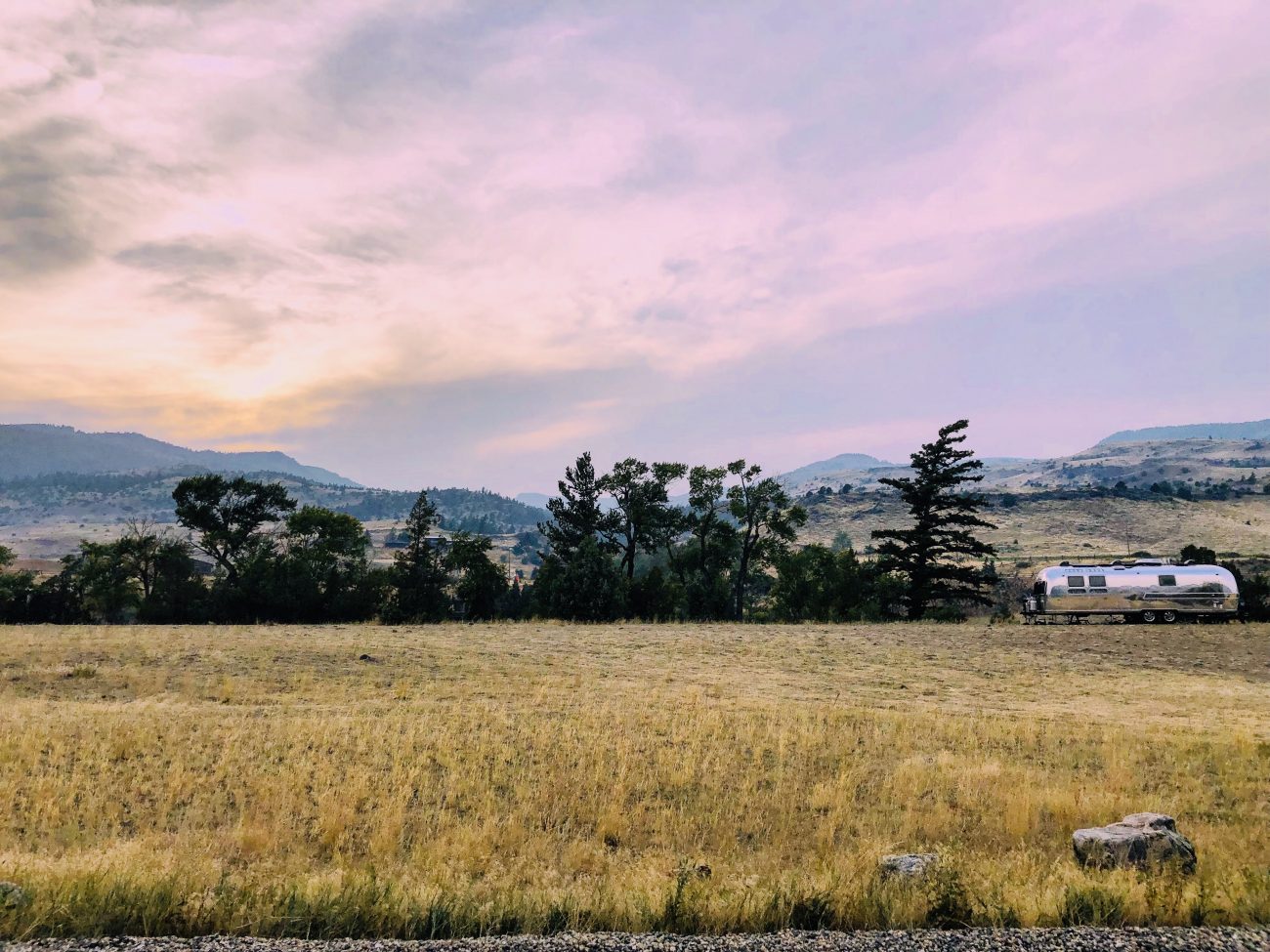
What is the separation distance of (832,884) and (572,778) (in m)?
6.34

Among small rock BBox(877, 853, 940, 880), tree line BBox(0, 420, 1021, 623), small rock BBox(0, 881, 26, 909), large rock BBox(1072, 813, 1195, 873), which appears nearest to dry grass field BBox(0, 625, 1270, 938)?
small rock BBox(0, 881, 26, 909)

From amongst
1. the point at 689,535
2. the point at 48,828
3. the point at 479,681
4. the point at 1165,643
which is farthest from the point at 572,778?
the point at 689,535

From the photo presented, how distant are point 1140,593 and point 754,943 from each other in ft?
157

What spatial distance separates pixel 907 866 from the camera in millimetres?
8578

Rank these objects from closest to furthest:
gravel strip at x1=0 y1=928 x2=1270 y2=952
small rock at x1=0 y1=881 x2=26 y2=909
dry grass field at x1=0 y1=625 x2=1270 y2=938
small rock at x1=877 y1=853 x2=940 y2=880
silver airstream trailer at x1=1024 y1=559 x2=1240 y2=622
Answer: gravel strip at x1=0 y1=928 x2=1270 y2=952 < small rock at x1=0 y1=881 x2=26 y2=909 < dry grass field at x1=0 y1=625 x2=1270 y2=938 < small rock at x1=877 y1=853 x2=940 y2=880 < silver airstream trailer at x1=1024 y1=559 x2=1240 y2=622

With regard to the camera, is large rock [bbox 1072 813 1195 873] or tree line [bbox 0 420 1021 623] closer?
large rock [bbox 1072 813 1195 873]

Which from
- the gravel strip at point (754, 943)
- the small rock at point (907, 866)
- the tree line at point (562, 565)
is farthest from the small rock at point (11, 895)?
the tree line at point (562, 565)

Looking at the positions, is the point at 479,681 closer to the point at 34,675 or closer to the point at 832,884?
the point at 34,675

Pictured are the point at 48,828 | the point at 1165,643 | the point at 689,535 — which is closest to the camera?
the point at 48,828

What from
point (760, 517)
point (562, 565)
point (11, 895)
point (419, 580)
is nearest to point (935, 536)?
point (760, 517)

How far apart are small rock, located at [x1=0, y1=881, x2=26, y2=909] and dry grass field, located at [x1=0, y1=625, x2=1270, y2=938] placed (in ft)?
0.41

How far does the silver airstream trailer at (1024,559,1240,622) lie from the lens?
4253 cm

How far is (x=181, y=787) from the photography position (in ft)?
39.5

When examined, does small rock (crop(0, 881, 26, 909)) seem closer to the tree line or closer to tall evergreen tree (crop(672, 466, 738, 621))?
the tree line
